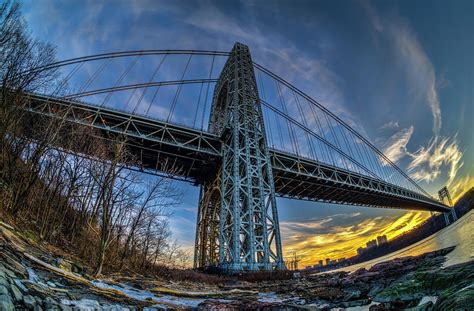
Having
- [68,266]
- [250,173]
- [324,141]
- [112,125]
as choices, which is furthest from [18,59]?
[324,141]

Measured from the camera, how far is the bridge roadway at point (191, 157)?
15.3 m

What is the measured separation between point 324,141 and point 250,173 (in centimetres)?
2339

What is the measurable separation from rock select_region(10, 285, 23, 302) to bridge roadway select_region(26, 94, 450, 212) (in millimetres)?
7869

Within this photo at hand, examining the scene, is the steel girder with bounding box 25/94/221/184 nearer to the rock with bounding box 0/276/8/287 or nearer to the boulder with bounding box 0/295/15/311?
the rock with bounding box 0/276/8/287

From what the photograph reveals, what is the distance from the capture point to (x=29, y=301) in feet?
7.14

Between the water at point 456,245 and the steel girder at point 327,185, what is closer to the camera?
the water at point 456,245

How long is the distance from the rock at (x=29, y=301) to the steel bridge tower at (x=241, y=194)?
1189 centimetres

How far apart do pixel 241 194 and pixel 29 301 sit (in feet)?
46.6

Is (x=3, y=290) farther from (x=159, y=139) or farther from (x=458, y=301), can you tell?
(x=159, y=139)

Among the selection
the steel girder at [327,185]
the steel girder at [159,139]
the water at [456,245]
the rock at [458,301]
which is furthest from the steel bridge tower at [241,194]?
the rock at [458,301]

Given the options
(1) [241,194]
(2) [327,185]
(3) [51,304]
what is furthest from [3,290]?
(2) [327,185]

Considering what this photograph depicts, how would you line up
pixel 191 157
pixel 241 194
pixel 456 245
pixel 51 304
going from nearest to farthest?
pixel 51 304, pixel 456 245, pixel 241 194, pixel 191 157

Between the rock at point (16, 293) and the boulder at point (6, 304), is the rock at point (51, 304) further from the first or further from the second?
the boulder at point (6, 304)

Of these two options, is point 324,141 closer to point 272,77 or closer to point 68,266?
point 272,77
